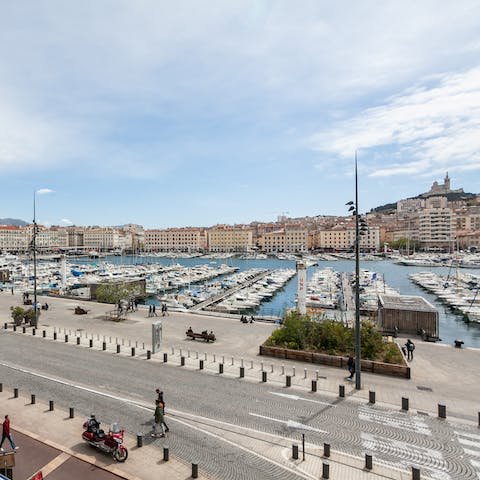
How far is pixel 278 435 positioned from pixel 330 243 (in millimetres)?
160797

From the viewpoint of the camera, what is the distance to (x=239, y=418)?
38.8ft

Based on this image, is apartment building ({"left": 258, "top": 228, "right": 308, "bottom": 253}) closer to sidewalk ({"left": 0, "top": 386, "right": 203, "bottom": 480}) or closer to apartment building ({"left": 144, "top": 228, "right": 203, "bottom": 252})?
apartment building ({"left": 144, "top": 228, "right": 203, "bottom": 252})

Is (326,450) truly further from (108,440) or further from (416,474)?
(108,440)

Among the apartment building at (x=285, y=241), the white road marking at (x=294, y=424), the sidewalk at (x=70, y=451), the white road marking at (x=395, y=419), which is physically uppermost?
the apartment building at (x=285, y=241)

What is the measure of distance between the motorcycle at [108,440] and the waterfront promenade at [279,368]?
0.40 metres

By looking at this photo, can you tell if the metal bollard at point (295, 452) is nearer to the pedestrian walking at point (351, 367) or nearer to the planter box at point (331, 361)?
the pedestrian walking at point (351, 367)

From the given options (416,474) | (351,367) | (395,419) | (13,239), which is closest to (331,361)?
(351,367)

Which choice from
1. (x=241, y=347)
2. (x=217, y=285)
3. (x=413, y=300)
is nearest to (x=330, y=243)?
(x=217, y=285)

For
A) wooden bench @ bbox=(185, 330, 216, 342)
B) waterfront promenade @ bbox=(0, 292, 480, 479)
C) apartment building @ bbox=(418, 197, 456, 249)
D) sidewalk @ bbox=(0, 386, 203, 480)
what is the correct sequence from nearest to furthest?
sidewalk @ bbox=(0, 386, 203, 480) → waterfront promenade @ bbox=(0, 292, 480, 479) → wooden bench @ bbox=(185, 330, 216, 342) → apartment building @ bbox=(418, 197, 456, 249)

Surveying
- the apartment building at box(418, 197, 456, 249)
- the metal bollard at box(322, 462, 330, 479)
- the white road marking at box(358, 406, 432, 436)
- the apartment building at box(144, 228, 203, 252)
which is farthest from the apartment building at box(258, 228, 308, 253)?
the metal bollard at box(322, 462, 330, 479)

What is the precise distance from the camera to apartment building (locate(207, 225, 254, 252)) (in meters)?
173

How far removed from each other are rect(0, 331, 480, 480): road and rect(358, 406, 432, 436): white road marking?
0.11ft

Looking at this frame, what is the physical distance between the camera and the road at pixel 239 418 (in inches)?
377

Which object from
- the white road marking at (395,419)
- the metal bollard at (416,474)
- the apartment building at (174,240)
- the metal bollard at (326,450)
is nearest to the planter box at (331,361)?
the white road marking at (395,419)
